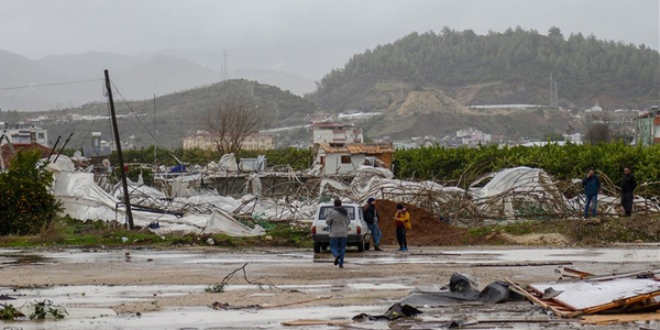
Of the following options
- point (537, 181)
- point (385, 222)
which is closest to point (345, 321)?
point (385, 222)

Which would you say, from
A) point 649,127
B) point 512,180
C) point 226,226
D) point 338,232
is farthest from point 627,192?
point 649,127

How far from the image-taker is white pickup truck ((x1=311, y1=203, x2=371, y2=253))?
29.3m

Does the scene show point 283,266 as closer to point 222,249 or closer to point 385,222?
point 222,249

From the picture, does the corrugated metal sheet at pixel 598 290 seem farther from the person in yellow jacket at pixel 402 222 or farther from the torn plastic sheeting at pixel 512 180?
the torn plastic sheeting at pixel 512 180

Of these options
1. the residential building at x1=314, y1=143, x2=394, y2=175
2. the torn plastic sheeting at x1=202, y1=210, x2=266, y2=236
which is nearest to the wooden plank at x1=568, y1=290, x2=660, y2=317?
the torn plastic sheeting at x1=202, y1=210, x2=266, y2=236

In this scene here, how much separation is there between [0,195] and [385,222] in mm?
13734

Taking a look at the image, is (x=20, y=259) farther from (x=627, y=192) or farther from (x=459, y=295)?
(x=627, y=192)

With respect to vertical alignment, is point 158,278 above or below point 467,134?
below

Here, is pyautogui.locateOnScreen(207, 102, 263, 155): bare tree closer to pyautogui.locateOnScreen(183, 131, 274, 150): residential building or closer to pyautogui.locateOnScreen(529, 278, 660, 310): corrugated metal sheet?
pyautogui.locateOnScreen(183, 131, 274, 150): residential building

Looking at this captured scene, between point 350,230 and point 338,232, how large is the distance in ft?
15.9

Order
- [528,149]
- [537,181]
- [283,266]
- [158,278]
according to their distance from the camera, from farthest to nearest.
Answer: [528,149] < [537,181] < [283,266] < [158,278]

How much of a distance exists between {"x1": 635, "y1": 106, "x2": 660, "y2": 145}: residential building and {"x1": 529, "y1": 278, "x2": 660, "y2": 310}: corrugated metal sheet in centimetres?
8365

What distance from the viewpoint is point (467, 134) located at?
180250 millimetres

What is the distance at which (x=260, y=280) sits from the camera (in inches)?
850
